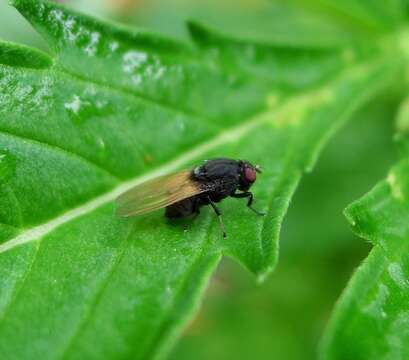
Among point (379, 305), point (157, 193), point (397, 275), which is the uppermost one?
point (157, 193)

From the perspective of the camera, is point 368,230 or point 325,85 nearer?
point 368,230

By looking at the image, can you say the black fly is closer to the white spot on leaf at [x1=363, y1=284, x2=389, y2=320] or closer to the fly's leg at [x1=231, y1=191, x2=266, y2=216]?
the fly's leg at [x1=231, y1=191, x2=266, y2=216]

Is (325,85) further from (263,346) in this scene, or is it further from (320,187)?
(263,346)

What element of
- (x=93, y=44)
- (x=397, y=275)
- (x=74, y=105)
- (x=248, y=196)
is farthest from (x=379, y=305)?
(x=93, y=44)

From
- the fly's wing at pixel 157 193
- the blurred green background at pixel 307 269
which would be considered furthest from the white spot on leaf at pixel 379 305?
the blurred green background at pixel 307 269

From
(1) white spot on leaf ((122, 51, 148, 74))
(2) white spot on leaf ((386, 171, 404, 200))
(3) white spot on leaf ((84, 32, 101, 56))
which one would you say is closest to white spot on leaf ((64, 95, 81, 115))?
(3) white spot on leaf ((84, 32, 101, 56))

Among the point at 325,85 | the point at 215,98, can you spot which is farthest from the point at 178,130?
the point at 325,85

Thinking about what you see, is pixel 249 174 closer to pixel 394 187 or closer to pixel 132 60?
pixel 394 187
